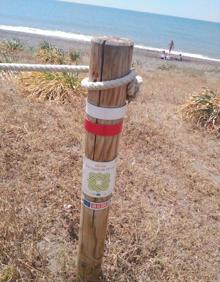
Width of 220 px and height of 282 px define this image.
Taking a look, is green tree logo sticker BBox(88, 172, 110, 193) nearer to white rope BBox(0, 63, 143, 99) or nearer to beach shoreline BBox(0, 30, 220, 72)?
white rope BBox(0, 63, 143, 99)

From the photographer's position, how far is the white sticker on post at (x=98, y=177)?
1929 millimetres

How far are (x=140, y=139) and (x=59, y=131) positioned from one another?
120 centimetres

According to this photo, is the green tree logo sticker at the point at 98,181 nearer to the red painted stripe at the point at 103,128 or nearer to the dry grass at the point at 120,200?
the red painted stripe at the point at 103,128

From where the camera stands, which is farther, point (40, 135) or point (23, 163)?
point (40, 135)

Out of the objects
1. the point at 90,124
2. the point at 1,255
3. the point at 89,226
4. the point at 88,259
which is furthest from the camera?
the point at 1,255

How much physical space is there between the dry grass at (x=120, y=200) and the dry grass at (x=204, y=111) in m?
0.56

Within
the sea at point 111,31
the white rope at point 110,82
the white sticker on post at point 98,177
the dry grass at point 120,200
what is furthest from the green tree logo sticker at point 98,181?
the sea at point 111,31

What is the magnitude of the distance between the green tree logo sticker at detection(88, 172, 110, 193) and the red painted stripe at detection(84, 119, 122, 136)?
0.80 ft

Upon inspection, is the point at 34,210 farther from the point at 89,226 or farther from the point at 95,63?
the point at 95,63

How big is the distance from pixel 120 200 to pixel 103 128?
5.83 ft

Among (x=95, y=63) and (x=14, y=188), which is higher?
(x=95, y=63)

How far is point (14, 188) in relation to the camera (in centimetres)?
337

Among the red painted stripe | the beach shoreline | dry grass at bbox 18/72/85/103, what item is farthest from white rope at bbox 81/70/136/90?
the beach shoreline

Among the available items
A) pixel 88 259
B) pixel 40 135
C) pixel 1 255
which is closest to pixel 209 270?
pixel 88 259
